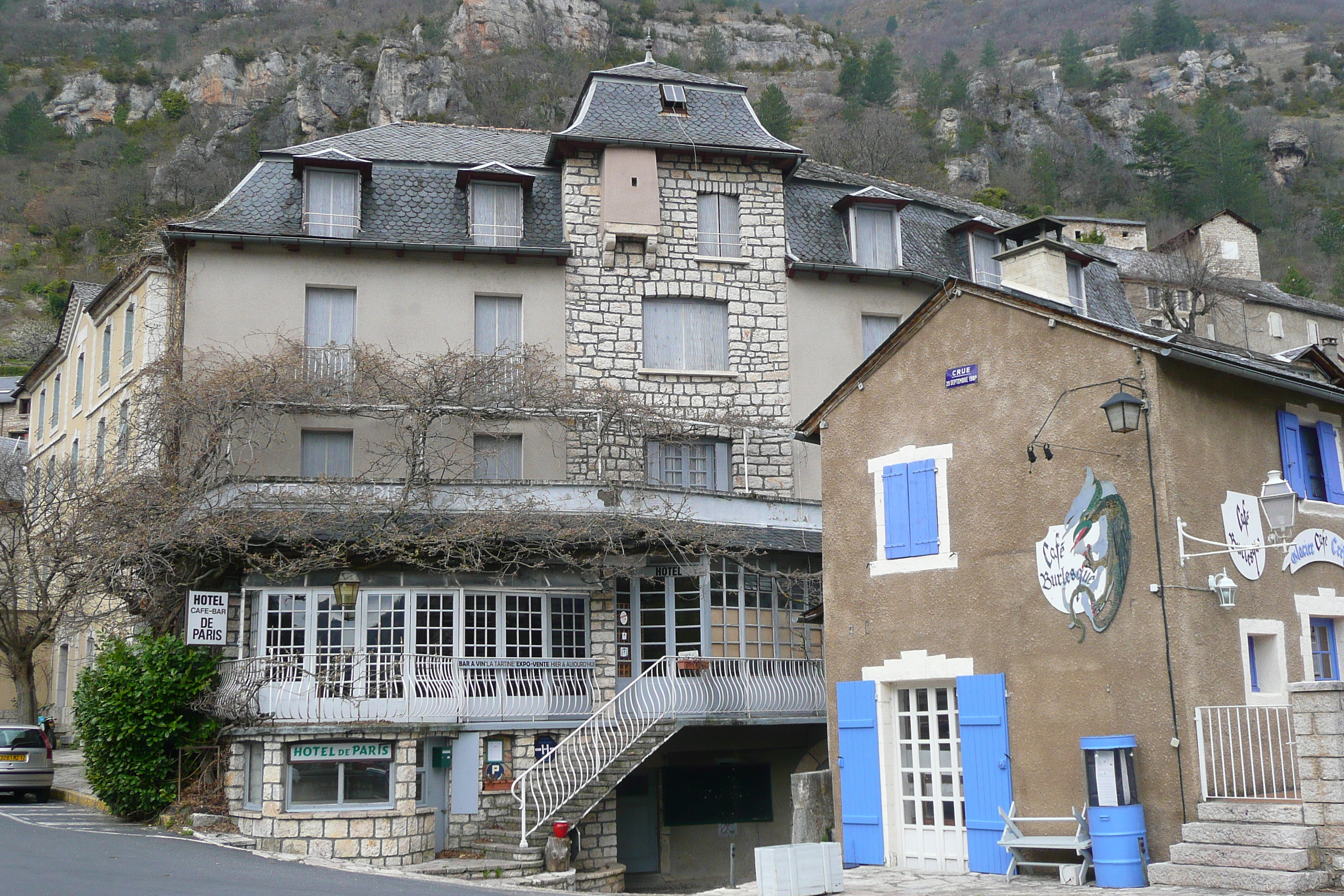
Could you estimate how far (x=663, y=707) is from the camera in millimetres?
19234

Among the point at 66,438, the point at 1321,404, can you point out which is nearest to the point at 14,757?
the point at 66,438

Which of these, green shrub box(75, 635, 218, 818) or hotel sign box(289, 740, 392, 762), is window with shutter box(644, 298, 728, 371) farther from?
green shrub box(75, 635, 218, 818)

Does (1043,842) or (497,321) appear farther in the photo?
(497,321)

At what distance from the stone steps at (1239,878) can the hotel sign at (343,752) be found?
35.2 ft

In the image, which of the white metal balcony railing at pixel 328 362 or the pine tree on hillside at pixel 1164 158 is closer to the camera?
the white metal balcony railing at pixel 328 362

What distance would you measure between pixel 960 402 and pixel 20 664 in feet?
66.0

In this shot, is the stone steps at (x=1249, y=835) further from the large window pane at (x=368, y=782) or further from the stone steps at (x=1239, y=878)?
the large window pane at (x=368, y=782)

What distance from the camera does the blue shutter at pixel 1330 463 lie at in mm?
14383

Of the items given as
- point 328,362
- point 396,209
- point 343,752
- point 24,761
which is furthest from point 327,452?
point 24,761

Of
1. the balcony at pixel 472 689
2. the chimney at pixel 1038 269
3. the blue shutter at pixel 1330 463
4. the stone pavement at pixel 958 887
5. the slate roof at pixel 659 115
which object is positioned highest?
the slate roof at pixel 659 115

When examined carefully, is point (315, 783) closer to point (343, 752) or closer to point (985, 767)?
point (343, 752)

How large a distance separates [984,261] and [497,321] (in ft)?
34.8

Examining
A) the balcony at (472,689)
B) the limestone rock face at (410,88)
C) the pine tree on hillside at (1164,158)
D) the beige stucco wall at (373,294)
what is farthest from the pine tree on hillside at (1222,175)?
the balcony at (472,689)

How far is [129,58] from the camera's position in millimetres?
92875
